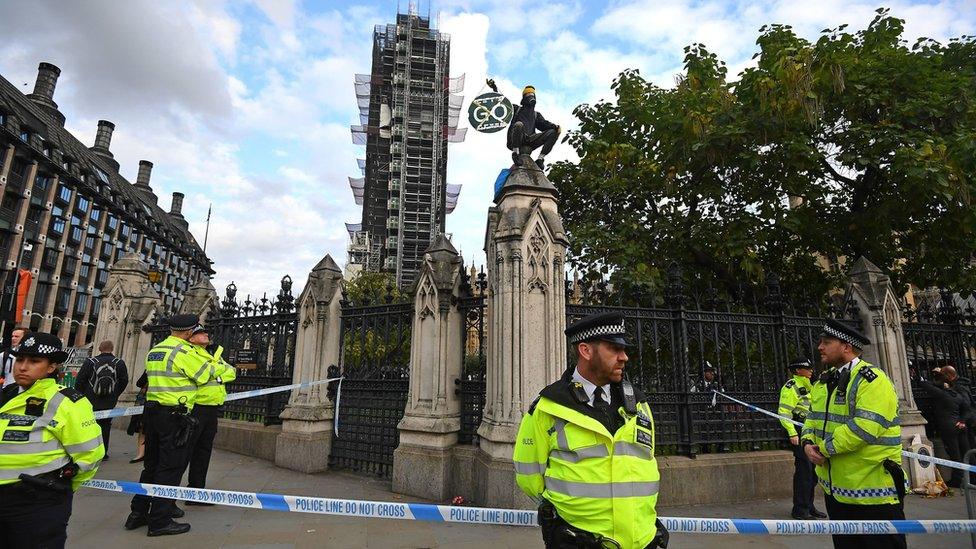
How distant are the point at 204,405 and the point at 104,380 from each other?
3.25 meters

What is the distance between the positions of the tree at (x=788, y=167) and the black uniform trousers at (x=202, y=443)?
6017 millimetres

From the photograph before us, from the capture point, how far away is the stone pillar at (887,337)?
774cm

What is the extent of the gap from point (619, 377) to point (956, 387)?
8947 millimetres

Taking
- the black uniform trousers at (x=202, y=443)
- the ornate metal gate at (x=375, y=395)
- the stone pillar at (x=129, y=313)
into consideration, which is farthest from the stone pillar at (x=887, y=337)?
the stone pillar at (x=129, y=313)

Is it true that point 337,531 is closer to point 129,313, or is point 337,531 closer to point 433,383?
point 433,383

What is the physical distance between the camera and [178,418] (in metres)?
4.63

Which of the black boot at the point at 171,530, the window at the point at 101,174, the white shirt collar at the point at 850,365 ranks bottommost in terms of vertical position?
the black boot at the point at 171,530

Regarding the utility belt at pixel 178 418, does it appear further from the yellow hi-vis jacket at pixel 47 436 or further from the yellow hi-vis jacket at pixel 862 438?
the yellow hi-vis jacket at pixel 862 438

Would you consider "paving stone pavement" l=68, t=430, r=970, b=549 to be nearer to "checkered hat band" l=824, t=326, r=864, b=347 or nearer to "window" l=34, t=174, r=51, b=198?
"checkered hat band" l=824, t=326, r=864, b=347

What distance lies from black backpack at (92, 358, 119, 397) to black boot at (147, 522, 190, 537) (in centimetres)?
375

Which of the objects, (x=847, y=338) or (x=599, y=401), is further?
(x=847, y=338)

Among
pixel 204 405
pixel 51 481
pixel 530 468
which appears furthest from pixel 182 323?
pixel 530 468

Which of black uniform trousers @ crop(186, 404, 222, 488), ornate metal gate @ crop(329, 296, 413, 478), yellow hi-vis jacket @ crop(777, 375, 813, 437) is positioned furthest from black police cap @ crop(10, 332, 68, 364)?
yellow hi-vis jacket @ crop(777, 375, 813, 437)

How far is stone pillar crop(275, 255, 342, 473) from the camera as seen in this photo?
7.29 m
